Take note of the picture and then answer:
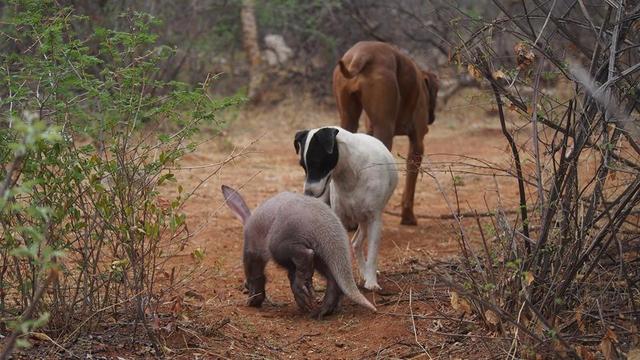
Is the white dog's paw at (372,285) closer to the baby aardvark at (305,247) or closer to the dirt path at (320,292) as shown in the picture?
the dirt path at (320,292)

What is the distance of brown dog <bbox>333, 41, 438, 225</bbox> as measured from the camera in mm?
7359

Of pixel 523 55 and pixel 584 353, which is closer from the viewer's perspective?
pixel 584 353

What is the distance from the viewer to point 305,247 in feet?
16.7

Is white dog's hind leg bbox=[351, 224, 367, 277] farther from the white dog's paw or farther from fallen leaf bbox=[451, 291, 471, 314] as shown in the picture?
fallen leaf bbox=[451, 291, 471, 314]

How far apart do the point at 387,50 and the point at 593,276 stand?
139 inches

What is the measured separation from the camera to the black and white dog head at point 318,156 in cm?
562

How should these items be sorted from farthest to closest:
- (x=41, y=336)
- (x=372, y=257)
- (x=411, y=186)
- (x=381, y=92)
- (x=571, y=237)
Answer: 1. (x=411, y=186)
2. (x=381, y=92)
3. (x=372, y=257)
4. (x=571, y=237)
5. (x=41, y=336)

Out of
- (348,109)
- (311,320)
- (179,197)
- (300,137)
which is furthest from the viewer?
(348,109)

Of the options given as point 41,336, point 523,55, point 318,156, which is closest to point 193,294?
point 318,156

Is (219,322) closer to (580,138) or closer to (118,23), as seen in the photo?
(580,138)

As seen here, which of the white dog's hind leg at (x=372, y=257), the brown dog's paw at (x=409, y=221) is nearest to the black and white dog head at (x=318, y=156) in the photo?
the white dog's hind leg at (x=372, y=257)

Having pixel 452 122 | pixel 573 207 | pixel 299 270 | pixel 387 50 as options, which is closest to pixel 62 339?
pixel 299 270

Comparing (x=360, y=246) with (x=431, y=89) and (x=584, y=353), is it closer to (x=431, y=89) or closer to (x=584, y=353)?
(x=584, y=353)

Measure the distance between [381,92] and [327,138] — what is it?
1.82 metres
